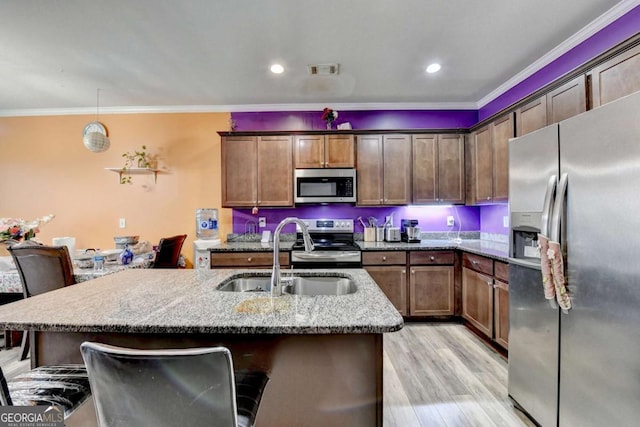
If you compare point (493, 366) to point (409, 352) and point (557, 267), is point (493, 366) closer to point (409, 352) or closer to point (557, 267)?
point (409, 352)

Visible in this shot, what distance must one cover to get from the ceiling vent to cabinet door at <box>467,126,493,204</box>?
177 centimetres

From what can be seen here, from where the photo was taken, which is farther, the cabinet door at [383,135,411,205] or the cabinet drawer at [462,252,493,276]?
the cabinet door at [383,135,411,205]

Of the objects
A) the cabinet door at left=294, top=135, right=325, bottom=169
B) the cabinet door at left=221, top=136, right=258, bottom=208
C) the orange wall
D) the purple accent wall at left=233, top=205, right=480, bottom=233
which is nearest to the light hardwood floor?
the purple accent wall at left=233, top=205, right=480, bottom=233

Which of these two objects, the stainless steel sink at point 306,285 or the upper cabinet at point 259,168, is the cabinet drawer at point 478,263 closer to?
the stainless steel sink at point 306,285

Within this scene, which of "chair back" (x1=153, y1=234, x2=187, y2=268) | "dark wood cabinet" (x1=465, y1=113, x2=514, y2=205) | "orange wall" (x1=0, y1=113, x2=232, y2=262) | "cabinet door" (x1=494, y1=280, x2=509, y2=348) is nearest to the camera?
"cabinet door" (x1=494, y1=280, x2=509, y2=348)

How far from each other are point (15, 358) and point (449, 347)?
3.98 m

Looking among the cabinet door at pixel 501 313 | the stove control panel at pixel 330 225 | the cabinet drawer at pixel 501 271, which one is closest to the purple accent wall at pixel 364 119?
the stove control panel at pixel 330 225

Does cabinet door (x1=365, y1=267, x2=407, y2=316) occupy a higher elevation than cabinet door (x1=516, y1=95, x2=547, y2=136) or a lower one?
lower

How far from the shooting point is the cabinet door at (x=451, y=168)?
11.4ft

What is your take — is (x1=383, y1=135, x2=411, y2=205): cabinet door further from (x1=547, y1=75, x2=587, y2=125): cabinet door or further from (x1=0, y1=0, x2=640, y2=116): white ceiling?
(x1=547, y1=75, x2=587, y2=125): cabinet door

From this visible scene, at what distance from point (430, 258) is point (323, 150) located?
5.88 ft

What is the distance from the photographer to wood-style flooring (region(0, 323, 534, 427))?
1781 millimetres

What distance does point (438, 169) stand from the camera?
137 inches

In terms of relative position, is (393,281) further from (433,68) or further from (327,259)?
(433,68)
